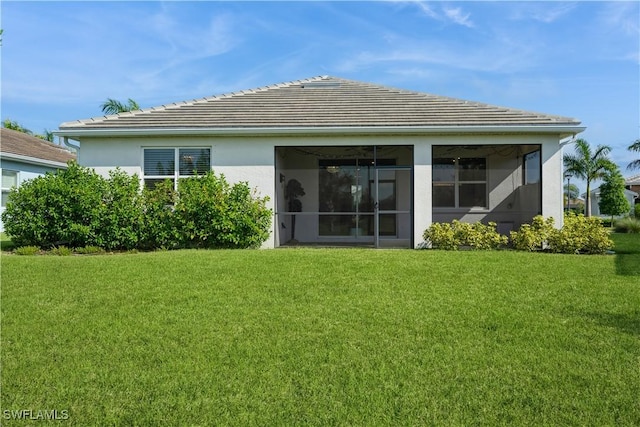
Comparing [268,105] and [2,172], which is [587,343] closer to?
[268,105]

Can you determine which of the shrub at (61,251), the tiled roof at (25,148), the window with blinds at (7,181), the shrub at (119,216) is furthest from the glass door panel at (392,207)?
the tiled roof at (25,148)

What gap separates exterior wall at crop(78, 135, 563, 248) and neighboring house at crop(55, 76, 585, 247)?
0.03 m

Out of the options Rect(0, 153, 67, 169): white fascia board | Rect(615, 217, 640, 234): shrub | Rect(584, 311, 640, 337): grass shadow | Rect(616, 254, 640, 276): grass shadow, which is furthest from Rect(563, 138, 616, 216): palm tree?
Rect(0, 153, 67, 169): white fascia board

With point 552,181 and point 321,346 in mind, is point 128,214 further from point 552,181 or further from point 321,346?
point 552,181

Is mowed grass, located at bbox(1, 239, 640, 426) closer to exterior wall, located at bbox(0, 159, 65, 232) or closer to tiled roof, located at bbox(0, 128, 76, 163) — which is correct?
exterior wall, located at bbox(0, 159, 65, 232)

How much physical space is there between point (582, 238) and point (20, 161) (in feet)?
65.4

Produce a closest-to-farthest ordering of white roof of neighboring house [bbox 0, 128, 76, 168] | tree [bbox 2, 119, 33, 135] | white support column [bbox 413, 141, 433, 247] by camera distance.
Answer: white support column [bbox 413, 141, 433, 247] < white roof of neighboring house [bbox 0, 128, 76, 168] < tree [bbox 2, 119, 33, 135]

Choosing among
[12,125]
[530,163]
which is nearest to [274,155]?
[530,163]

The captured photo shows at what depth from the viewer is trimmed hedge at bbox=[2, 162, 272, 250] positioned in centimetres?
1119

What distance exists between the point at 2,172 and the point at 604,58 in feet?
68.4

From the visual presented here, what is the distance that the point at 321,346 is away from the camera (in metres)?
4.53

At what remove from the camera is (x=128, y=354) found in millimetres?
4359

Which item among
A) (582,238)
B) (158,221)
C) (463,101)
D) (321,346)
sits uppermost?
(463,101)

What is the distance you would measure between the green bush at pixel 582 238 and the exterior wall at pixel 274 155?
639mm
